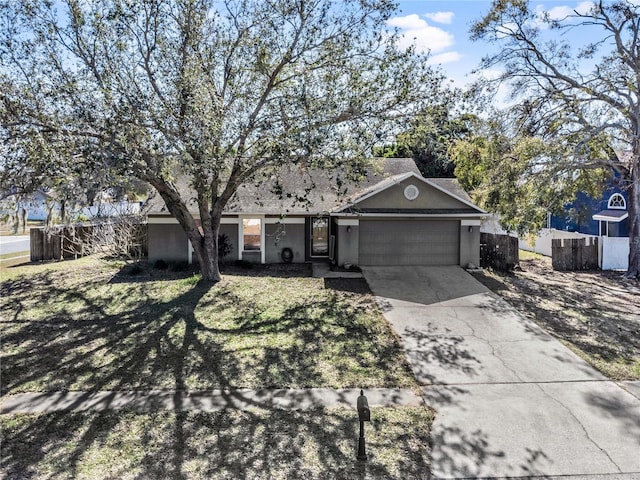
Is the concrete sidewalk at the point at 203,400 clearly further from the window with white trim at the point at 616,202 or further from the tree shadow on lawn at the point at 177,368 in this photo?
the window with white trim at the point at 616,202

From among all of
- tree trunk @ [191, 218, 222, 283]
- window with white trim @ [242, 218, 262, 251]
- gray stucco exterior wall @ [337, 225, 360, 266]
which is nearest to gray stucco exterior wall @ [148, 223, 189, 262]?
window with white trim @ [242, 218, 262, 251]

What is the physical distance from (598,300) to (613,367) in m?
5.86

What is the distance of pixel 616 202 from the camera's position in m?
24.3

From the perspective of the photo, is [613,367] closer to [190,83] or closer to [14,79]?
[190,83]

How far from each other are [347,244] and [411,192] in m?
3.34

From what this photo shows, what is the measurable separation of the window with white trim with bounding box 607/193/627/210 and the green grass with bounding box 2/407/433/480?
2410cm

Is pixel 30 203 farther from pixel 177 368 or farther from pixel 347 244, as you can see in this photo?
pixel 347 244

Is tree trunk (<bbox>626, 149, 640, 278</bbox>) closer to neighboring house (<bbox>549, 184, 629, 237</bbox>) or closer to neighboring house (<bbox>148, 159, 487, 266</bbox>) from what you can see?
neighboring house (<bbox>148, 159, 487, 266</bbox>)

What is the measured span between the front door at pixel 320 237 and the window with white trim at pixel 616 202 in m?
17.8

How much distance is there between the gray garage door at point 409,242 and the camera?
669 inches

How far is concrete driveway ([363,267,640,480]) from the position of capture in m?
5.38

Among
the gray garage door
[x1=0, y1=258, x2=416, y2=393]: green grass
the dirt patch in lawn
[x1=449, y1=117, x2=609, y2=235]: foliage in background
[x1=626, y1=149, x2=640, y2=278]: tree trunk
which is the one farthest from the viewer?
the gray garage door

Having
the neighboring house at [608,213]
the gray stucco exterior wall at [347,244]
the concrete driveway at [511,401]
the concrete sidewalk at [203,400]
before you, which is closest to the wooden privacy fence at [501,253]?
the gray stucco exterior wall at [347,244]

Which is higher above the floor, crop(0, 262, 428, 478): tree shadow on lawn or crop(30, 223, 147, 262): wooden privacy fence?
crop(30, 223, 147, 262): wooden privacy fence
